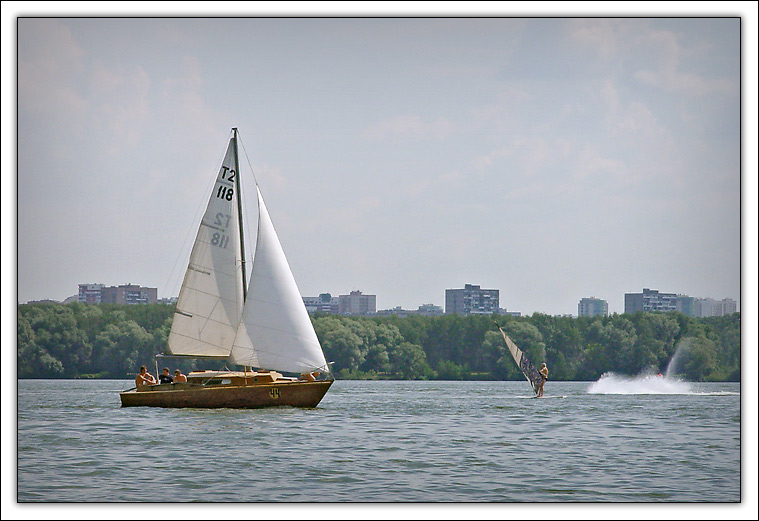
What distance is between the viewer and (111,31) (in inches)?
504

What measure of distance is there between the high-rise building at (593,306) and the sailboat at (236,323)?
495 cm

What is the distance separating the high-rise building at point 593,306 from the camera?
17.7 meters

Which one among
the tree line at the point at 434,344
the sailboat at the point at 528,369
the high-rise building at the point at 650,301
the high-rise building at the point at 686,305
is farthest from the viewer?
the sailboat at the point at 528,369

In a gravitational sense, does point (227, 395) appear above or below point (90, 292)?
below

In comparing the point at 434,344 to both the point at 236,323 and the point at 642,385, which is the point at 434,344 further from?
the point at 236,323

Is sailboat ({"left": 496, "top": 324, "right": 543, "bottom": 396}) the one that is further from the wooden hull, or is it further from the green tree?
the green tree

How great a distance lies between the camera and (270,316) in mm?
21234

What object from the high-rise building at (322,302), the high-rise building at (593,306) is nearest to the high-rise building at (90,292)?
the high-rise building at (322,302)

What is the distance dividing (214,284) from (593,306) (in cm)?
757

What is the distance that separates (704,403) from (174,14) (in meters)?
15.0

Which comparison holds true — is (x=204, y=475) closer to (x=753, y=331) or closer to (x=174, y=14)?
(x=174, y=14)

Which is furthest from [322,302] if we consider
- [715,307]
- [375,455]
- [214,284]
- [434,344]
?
[434,344]

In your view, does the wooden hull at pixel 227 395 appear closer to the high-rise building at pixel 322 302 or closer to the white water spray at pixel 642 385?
the high-rise building at pixel 322 302

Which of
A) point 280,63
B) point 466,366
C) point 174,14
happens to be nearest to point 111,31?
point 174,14
